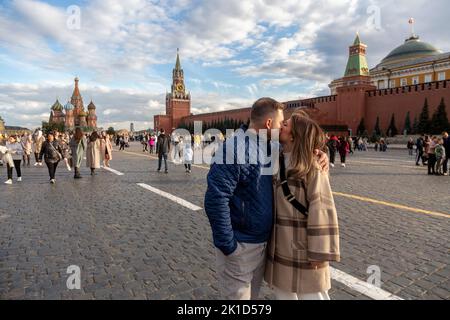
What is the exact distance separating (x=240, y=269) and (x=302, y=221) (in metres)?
0.44

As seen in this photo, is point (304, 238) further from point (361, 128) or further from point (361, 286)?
point (361, 128)

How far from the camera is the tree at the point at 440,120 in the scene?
32812 millimetres

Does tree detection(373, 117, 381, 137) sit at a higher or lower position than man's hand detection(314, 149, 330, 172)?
higher

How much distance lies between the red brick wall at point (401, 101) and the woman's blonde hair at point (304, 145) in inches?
1530

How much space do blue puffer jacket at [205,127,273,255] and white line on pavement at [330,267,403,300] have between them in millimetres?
1533

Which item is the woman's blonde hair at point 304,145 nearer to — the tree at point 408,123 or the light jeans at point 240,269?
the light jeans at point 240,269

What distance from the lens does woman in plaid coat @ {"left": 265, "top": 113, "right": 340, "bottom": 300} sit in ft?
5.82

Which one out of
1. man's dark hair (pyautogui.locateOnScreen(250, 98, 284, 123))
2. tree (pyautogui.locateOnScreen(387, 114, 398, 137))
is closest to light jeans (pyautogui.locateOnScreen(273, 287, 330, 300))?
man's dark hair (pyautogui.locateOnScreen(250, 98, 284, 123))

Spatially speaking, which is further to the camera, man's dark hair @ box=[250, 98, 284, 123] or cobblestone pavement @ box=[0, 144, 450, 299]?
cobblestone pavement @ box=[0, 144, 450, 299]

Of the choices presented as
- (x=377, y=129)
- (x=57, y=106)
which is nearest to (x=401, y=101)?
(x=377, y=129)

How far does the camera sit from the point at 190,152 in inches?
495

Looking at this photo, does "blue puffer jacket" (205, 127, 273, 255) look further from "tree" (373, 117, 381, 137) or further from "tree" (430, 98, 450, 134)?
"tree" (373, 117, 381, 137)

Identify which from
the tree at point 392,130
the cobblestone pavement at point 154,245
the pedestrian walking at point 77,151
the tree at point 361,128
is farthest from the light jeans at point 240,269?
the tree at point 361,128

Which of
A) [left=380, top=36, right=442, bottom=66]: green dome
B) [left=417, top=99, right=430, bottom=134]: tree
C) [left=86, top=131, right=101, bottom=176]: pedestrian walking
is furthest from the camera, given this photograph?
[left=380, top=36, right=442, bottom=66]: green dome
